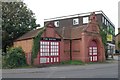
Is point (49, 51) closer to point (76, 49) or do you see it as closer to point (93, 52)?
point (76, 49)

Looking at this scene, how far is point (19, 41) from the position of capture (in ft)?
119

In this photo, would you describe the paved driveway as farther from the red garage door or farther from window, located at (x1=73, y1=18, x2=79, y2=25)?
window, located at (x1=73, y1=18, x2=79, y2=25)

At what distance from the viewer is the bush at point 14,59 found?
97.6 ft

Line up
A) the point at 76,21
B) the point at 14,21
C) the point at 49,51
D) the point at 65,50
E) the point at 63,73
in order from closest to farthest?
the point at 63,73, the point at 49,51, the point at 65,50, the point at 14,21, the point at 76,21

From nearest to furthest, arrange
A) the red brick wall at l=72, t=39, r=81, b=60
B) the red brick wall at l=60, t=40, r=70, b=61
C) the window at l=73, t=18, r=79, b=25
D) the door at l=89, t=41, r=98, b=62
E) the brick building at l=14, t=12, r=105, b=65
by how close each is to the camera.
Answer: the brick building at l=14, t=12, r=105, b=65, the red brick wall at l=60, t=40, r=70, b=61, the red brick wall at l=72, t=39, r=81, b=60, the door at l=89, t=41, r=98, b=62, the window at l=73, t=18, r=79, b=25

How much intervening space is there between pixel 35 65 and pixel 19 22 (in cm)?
1245

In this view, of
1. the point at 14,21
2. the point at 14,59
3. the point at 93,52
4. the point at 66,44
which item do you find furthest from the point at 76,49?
the point at 14,21

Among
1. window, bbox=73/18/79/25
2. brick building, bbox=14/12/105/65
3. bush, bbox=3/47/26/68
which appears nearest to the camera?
bush, bbox=3/47/26/68

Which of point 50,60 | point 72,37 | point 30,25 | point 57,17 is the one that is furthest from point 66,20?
point 50,60

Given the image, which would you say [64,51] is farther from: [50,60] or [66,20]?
[66,20]

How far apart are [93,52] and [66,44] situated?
460 centimetres

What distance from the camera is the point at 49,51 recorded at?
33938 mm

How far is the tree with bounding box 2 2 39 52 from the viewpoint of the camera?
4078cm

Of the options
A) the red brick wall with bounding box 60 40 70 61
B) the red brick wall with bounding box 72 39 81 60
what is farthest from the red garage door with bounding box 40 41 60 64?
the red brick wall with bounding box 72 39 81 60
